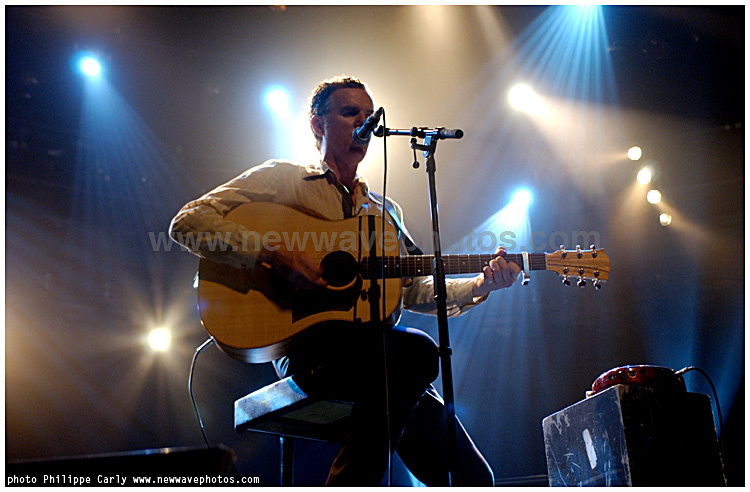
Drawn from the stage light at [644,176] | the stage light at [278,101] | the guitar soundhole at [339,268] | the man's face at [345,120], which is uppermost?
the stage light at [278,101]

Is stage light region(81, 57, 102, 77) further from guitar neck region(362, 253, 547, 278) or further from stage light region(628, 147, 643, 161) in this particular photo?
stage light region(628, 147, 643, 161)

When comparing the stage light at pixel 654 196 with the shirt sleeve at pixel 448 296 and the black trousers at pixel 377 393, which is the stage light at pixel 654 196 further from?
the black trousers at pixel 377 393

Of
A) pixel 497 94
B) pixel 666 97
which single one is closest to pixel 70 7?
pixel 497 94

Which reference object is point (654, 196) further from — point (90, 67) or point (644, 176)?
point (90, 67)

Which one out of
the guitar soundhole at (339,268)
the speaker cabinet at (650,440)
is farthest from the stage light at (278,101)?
the speaker cabinet at (650,440)

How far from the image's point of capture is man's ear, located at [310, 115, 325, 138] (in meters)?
3.48

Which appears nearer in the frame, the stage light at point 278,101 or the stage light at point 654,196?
the stage light at point 278,101

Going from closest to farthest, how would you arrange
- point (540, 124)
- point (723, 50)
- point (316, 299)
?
point (316, 299), point (723, 50), point (540, 124)

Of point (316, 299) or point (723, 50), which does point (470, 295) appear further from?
point (723, 50)

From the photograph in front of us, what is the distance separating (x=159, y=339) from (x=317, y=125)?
3181 mm

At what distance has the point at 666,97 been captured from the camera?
5.68 m

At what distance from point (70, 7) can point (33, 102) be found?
3.41 ft

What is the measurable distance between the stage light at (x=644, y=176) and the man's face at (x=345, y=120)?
453cm

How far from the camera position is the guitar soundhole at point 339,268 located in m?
2.54
